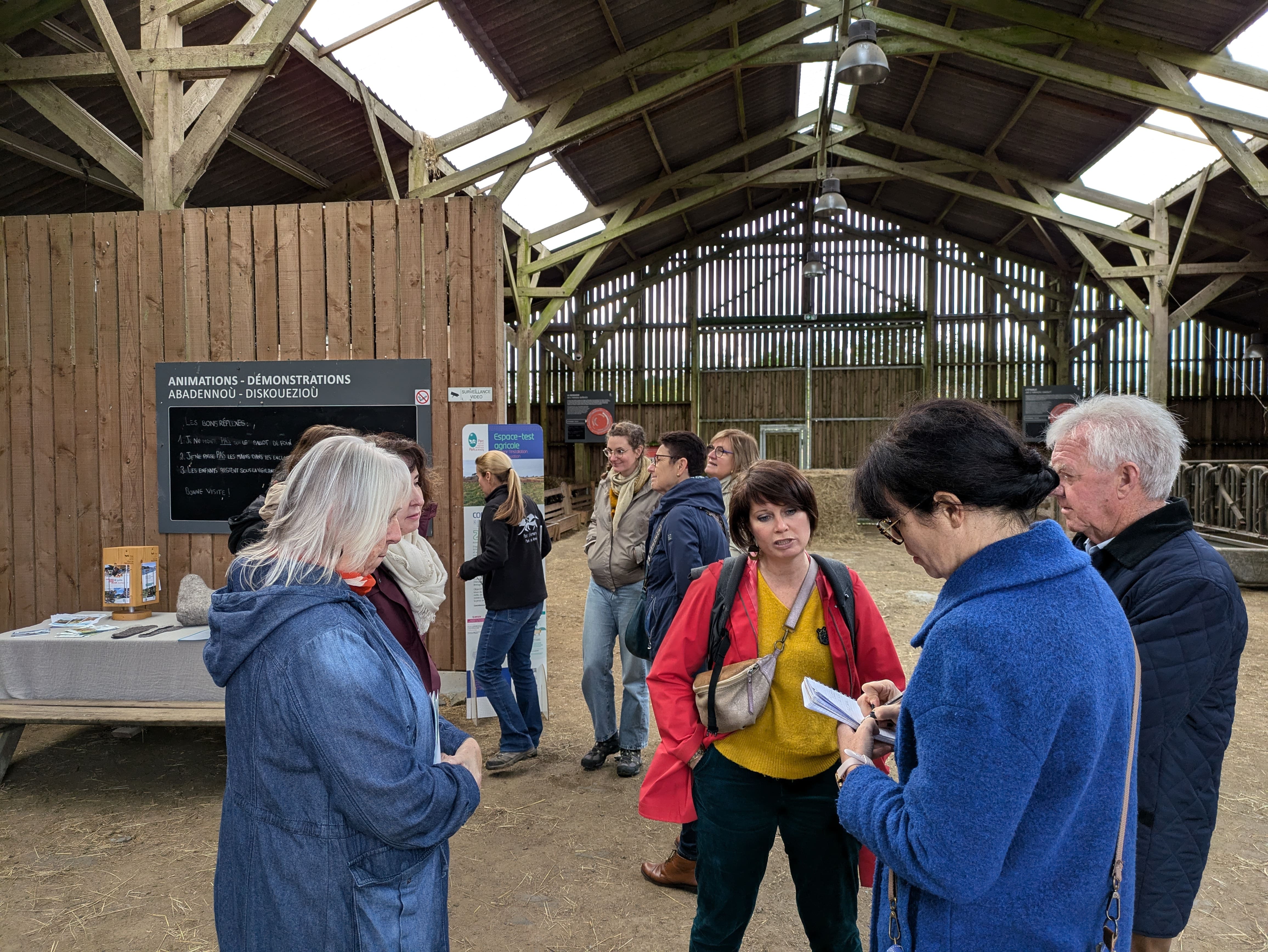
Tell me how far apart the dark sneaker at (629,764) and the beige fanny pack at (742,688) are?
6.93ft

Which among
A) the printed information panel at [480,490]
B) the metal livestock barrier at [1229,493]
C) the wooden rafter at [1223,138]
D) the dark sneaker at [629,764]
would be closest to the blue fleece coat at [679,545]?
the dark sneaker at [629,764]

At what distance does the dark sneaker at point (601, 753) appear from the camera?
161 inches

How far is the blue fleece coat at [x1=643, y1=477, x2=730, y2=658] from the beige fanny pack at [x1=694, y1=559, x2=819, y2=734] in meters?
1.00

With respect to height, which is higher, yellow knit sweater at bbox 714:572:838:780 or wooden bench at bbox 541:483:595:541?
yellow knit sweater at bbox 714:572:838:780

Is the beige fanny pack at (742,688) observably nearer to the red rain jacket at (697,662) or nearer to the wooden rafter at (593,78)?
the red rain jacket at (697,662)

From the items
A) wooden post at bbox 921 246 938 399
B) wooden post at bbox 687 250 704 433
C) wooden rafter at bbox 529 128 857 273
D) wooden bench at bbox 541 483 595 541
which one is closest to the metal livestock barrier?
wooden post at bbox 921 246 938 399

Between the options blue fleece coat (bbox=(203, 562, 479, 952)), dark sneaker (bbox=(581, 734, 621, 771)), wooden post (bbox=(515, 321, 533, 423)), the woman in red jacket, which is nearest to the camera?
blue fleece coat (bbox=(203, 562, 479, 952))

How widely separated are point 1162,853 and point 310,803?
5.24 feet

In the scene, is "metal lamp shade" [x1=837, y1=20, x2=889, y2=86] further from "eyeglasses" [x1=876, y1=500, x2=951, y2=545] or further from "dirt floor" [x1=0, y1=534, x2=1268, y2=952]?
"eyeglasses" [x1=876, y1=500, x2=951, y2=545]

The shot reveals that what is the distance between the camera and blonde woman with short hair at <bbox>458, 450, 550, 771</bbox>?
389 centimetres

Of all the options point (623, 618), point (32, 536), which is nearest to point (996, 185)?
point (623, 618)

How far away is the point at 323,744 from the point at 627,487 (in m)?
2.70

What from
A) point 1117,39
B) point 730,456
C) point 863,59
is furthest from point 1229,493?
point 730,456

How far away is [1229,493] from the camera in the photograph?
11.2 metres
